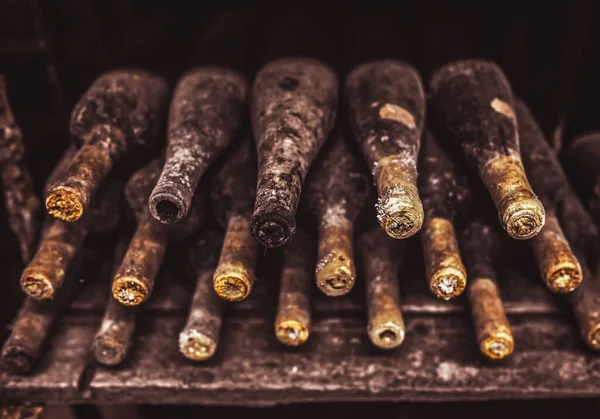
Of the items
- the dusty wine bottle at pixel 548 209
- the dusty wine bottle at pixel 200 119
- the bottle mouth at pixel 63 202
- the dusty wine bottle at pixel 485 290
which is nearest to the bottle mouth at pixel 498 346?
the dusty wine bottle at pixel 485 290

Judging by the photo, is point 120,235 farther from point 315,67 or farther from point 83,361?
point 315,67

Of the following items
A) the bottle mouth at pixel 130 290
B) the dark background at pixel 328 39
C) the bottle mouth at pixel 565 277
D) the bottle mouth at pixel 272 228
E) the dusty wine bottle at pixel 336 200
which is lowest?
the bottle mouth at pixel 130 290

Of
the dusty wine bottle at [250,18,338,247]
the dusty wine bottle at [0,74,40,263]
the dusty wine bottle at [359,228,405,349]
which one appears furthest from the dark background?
the dusty wine bottle at [359,228,405,349]

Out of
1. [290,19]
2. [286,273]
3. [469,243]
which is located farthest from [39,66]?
[469,243]

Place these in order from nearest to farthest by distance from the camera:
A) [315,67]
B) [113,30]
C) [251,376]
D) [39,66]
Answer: [251,376] < [315,67] < [39,66] < [113,30]

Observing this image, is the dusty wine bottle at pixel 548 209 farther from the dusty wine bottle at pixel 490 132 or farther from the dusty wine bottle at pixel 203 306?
the dusty wine bottle at pixel 203 306

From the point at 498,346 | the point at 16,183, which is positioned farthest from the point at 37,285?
the point at 498,346
